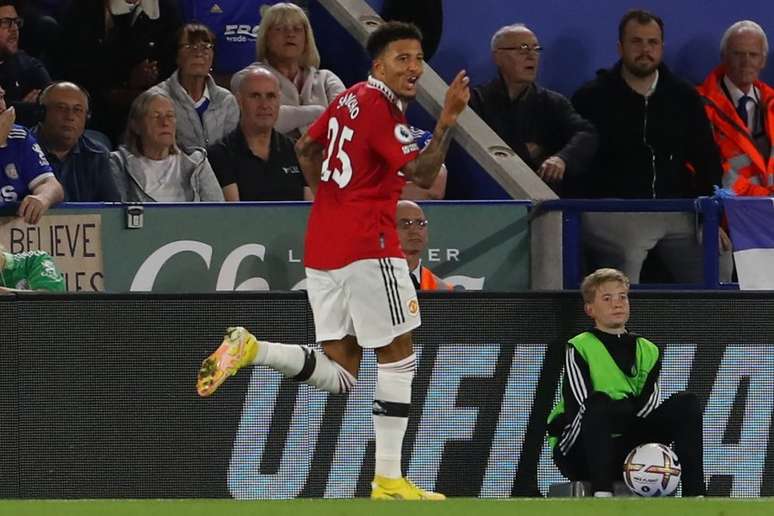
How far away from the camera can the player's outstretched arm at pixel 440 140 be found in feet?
23.3

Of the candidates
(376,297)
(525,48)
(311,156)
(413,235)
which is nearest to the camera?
(376,297)

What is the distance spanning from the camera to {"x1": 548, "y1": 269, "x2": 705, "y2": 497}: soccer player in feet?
Answer: 25.6

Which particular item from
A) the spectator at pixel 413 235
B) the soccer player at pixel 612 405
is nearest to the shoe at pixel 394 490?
the soccer player at pixel 612 405

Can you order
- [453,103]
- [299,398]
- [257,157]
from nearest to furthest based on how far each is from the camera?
1. [453,103]
2. [299,398]
3. [257,157]

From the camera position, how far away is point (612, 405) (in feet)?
25.8

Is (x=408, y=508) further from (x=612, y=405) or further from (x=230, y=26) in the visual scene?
(x=230, y=26)

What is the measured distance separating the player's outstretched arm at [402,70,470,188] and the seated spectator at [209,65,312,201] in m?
2.88

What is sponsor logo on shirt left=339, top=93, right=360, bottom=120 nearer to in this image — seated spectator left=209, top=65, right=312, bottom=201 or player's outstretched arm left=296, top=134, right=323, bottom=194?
player's outstretched arm left=296, top=134, right=323, bottom=194

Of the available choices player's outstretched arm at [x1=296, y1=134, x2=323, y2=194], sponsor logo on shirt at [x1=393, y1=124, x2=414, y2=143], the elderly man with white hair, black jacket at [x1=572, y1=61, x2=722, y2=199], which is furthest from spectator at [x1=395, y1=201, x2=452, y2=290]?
the elderly man with white hair

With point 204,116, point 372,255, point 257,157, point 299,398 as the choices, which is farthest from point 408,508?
point 204,116

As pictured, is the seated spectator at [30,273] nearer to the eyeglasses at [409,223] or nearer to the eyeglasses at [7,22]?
the eyeglasses at [409,223]

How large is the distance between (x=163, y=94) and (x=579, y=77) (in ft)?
11.5

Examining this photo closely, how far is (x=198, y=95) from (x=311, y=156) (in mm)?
3086

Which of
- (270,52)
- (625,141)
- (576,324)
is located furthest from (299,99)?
(576,324)
